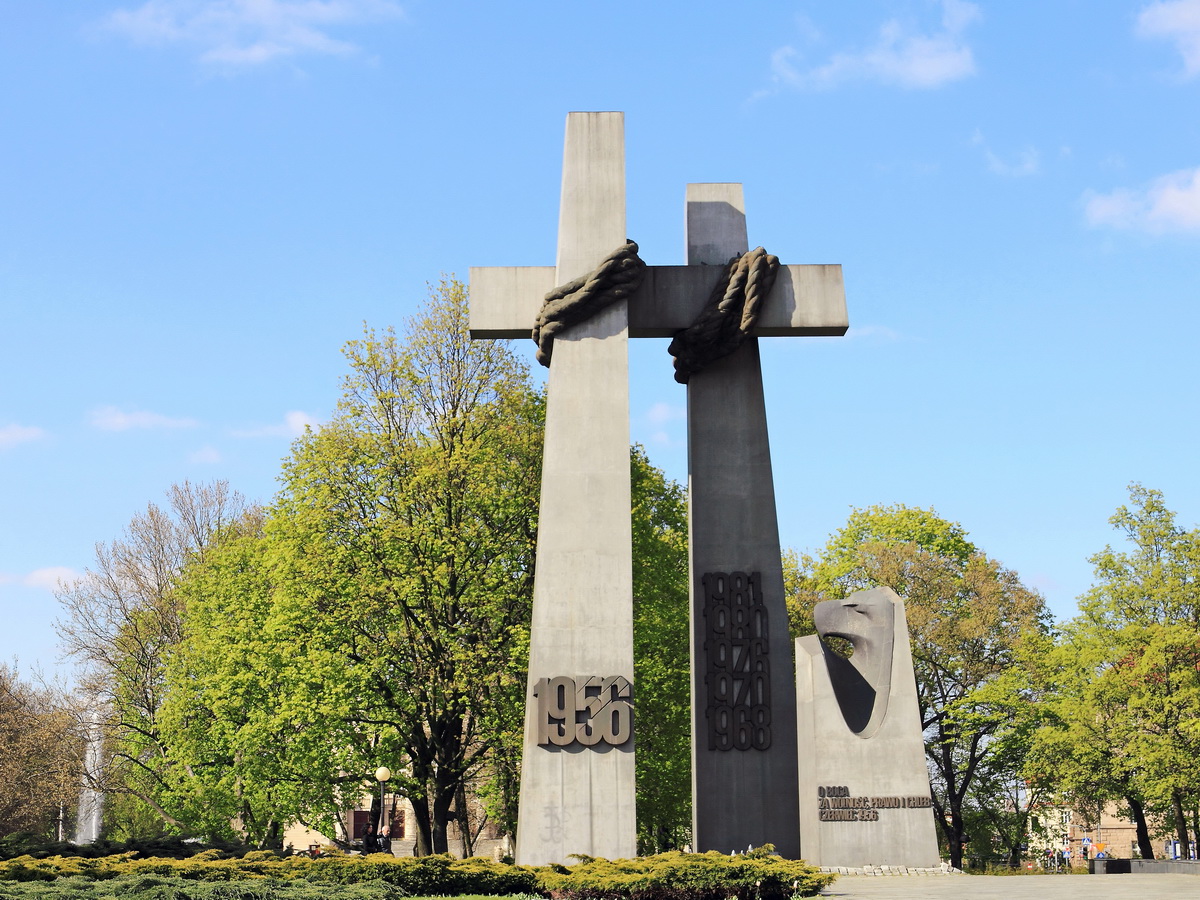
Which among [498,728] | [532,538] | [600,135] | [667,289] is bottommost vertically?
[498,728]

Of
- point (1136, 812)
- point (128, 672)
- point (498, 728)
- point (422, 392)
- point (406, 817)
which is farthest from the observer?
point (406, 817)

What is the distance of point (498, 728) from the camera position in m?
24.8

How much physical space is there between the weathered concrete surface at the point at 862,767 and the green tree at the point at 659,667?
23.9ft

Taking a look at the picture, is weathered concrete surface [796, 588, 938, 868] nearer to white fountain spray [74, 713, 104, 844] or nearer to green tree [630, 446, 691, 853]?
green tree [630, 446, 691, 853]

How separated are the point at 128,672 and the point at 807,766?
79.0 ft

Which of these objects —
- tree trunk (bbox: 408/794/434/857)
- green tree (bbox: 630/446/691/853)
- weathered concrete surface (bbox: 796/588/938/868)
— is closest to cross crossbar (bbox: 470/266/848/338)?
weathered concrete surface (bbox: 796/588/938/868)

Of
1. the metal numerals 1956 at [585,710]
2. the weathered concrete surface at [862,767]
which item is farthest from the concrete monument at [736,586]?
the metal numerals 1956 at [585,710]

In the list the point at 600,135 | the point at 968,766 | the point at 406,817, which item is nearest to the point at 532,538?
the point at 600,135

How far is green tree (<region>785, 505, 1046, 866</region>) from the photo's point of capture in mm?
35781

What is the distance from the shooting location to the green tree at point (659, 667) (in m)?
25.5

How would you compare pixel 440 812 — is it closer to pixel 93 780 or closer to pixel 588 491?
pixel 588 491

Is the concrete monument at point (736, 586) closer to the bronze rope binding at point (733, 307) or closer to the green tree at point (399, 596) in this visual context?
the bronze rope binding at point (733, 307)

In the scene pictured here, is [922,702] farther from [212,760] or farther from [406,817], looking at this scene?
[406,817]

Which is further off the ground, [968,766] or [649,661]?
[649,661]
